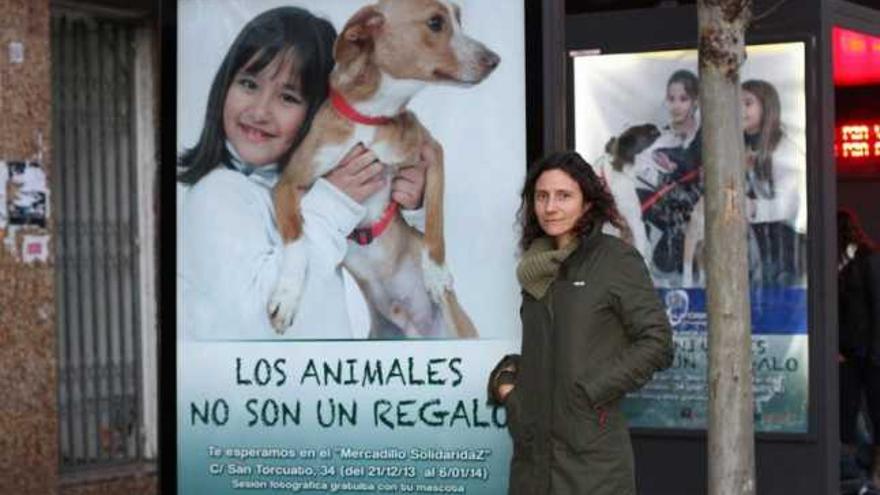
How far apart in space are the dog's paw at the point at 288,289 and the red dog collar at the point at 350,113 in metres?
0.53

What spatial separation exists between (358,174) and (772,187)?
10.3 ft

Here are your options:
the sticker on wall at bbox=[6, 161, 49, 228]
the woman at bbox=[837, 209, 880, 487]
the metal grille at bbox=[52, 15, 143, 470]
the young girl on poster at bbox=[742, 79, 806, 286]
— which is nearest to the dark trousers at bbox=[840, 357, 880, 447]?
the woman at bbox=[837, 209, 880, 487]

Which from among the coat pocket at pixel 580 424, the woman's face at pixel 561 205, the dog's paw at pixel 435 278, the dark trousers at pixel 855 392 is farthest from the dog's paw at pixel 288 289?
the dark trousers at pixel 855 392

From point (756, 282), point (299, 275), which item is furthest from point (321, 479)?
point (756, 282)

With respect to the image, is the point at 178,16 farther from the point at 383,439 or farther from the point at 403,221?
the point at 383,439

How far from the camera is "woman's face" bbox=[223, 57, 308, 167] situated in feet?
20.5

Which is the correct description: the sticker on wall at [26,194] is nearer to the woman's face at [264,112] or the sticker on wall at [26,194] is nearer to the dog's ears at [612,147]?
the woman's face at [264,112]

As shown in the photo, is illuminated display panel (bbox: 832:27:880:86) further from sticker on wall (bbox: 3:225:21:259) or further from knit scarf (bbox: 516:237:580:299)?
sticker on wall (bbox: 3:225:21:259)

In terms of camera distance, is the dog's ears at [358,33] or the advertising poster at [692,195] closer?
the dog's ears at [358,33]

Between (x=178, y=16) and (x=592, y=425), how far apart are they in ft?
8.70

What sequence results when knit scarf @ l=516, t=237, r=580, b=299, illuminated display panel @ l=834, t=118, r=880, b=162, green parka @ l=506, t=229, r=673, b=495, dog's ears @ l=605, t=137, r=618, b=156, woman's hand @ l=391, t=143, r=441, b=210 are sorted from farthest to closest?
illuminated display panel @ l=834, t=118, r=880, b=162, dog's ears @ l=605, t=137, r=618, b=156, woman's hand @ l=391, t=143, r=441, b=210, knit scarf @ l=516, t=237, r=580, b=299, green parka @ l=506, t=229, r=673, b=495

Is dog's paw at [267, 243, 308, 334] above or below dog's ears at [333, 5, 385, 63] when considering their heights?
below

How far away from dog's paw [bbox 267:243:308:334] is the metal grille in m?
3.29

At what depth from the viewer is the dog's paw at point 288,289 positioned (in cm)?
623
